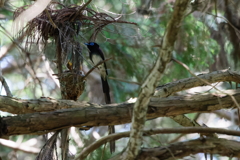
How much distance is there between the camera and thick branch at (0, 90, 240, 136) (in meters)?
2.46

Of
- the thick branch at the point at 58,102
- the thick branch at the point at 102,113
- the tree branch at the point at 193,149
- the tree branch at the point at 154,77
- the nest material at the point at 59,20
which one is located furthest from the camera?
the nest material at the point at 59,20

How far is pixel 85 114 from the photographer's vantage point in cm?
261

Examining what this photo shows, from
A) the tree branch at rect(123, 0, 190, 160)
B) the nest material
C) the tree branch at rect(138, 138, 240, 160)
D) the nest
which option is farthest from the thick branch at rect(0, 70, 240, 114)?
the nest material

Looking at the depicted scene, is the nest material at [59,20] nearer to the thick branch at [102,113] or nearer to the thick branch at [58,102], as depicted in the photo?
the thick branch at [58,102]

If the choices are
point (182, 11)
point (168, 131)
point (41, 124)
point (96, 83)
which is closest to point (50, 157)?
point (41, 124)

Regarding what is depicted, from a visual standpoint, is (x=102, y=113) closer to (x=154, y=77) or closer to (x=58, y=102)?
(x=58, y=102)

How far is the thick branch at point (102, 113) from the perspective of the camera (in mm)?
2458

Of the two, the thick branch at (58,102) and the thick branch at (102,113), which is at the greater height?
the thick branch at (58,102)

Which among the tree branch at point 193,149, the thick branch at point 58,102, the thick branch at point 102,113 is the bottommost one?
the tree branch at point 193,149

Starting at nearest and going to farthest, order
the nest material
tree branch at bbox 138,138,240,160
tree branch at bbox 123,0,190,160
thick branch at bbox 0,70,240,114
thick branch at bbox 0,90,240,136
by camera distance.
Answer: tree branch at bbox 123,0,190,160, tree branch at bbox 138,138,240,160, thick branch at bbox 0,90,240,136, thick branch at bbox 0,70,240,114, the nest material

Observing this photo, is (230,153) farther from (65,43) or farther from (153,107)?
(65,43)

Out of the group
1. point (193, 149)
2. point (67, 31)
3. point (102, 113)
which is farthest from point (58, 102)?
point (193, 149)

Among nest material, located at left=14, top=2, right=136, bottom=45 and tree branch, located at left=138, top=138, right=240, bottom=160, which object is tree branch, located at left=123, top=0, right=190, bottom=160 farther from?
nest material, located at left=14, top=2, right=136, bottom=45

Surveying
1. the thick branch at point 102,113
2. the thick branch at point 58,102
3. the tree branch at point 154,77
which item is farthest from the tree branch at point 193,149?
the thick branch at point 58,102
